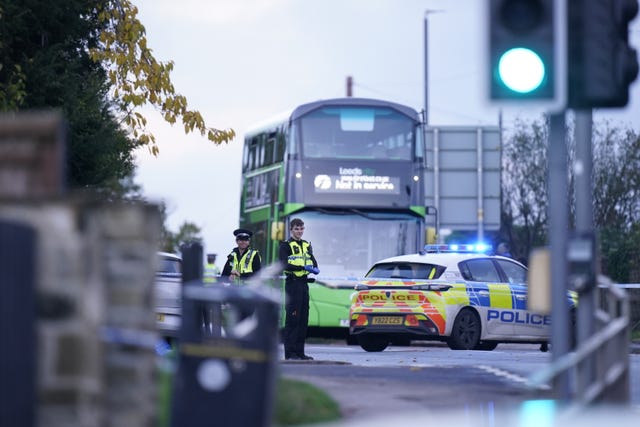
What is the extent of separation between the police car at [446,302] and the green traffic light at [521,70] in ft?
46.0

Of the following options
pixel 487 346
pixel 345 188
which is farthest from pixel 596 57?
pixel 345 188

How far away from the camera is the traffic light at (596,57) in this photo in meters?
9.63

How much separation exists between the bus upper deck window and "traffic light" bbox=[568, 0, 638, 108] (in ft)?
63.0

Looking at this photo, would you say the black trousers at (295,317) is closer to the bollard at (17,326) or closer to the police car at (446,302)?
the police car at (446,302)

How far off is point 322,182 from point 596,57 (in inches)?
742

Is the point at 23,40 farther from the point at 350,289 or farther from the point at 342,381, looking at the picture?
the point at 342,381

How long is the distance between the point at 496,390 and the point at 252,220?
20633 millimetres

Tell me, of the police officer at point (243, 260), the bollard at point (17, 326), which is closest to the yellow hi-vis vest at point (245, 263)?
the police officer at point (243, 260)

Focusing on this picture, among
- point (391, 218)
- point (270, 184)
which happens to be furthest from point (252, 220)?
point (391, 218)

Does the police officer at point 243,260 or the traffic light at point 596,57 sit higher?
the traffic light at point 596,57

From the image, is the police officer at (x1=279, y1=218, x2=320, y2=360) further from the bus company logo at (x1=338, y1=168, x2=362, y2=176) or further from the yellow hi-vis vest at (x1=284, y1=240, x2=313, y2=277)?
the bus company logo at (x1=338, y1=168, x2=362, y2=176)

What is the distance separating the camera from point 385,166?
2862 cm

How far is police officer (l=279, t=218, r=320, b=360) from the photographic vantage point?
762 inches

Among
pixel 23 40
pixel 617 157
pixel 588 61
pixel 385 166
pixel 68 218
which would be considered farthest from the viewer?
pixel 617 157
